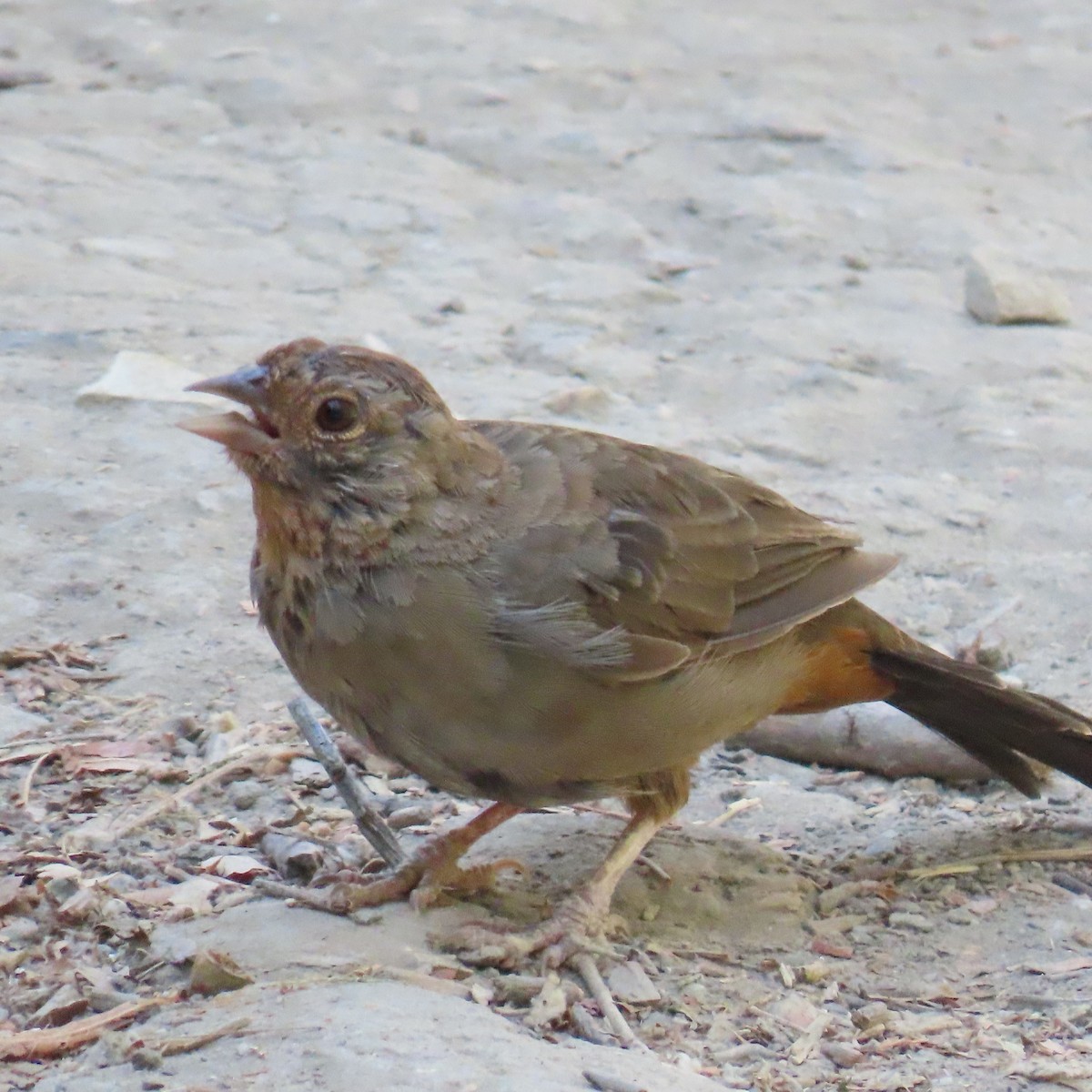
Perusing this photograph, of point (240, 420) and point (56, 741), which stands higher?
point (240, 420)

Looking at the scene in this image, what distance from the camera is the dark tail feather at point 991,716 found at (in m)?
4.23

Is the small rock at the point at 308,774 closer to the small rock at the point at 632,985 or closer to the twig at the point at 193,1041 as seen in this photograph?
the small rock at the point at 632,985

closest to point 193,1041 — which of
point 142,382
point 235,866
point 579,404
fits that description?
point 235,866

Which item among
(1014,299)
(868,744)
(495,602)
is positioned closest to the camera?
(495,602)

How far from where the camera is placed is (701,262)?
777 cm

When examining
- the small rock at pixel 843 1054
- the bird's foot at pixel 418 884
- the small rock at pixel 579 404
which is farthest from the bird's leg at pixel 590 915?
the small rock at pixel 579 404

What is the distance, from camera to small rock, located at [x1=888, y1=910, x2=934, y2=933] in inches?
152

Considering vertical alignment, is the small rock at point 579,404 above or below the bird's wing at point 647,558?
below

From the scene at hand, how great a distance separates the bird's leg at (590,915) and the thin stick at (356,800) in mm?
233

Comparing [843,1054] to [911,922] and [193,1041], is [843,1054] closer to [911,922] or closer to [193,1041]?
[911,922]

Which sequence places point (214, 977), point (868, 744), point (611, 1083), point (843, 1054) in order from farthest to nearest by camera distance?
1. point (868, 744)
2. point (843, 1054)
3. point (214, 977)
4. point (611, 1083)

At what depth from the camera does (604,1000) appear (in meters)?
3.36

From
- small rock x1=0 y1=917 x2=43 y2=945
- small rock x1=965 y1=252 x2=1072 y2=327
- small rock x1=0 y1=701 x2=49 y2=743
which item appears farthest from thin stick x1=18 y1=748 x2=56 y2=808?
small rock x1=965 y1=252 x2=1072 y2=327

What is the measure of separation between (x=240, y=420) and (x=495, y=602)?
625 millimetres
